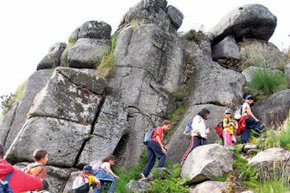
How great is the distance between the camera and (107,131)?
10.0m

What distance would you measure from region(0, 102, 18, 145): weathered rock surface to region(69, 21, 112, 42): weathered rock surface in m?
3.98

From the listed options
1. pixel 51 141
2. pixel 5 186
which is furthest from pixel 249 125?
pixel 5 186

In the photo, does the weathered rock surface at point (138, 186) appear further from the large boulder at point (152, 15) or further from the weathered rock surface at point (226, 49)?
the weathered rock surface at point (226, 49)

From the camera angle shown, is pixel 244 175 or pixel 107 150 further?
pixel 107 150

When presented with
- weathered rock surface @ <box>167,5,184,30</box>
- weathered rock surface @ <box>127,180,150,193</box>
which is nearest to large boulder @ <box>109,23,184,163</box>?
weathered rock surface @ <box>167,5,184,30</box>

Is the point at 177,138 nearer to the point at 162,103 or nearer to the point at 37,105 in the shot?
the point at 162,103

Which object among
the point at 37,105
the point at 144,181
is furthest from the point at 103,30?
the point at 144,181

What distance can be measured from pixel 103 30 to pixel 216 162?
29.1ft

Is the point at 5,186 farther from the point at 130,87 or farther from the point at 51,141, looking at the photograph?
the point at 130,87

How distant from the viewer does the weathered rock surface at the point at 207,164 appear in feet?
23.2

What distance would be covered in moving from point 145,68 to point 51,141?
14.9 feet

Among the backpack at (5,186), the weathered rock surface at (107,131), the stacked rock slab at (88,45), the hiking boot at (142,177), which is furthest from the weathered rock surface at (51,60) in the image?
the backpack at (5,186)

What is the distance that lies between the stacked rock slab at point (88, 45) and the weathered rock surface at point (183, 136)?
A: 4.09m

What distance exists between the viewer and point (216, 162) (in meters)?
7.21
